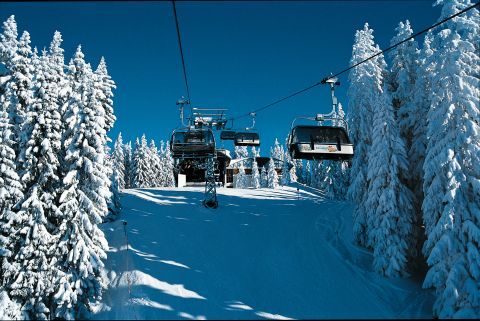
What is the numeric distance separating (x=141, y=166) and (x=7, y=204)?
178ft

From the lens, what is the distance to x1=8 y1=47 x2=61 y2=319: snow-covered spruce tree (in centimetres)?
1756

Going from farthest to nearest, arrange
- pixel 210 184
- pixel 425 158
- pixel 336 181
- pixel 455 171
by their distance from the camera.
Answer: pixel 336 181 → pixel 210 184 → pixel 425 158 → pixel 455 171

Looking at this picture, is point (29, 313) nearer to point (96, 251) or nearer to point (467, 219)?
point (96, 251)

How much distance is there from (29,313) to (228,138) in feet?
64.5

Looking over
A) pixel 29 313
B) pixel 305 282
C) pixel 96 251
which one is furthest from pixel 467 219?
pixel 29 313

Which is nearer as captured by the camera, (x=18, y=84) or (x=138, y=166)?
(x=18, y=84)

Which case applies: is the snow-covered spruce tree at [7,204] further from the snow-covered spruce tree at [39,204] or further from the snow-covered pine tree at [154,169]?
the snow-covered pine tree at [154,169]

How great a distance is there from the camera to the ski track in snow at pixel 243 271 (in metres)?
18.8

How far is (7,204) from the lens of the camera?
1880cm

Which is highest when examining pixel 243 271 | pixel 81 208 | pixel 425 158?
pixel 425 158

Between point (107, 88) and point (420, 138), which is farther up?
point (107, 88)

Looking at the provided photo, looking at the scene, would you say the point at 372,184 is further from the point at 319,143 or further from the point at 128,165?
the point at 128,165

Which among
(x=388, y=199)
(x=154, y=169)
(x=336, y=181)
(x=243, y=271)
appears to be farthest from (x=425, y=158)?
(x=154, y=169)

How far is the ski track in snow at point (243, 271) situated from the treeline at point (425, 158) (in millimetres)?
2167
